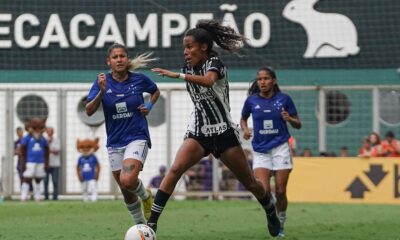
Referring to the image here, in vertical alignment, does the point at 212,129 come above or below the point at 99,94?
below

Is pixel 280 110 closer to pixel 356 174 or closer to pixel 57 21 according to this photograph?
pixel 356 174

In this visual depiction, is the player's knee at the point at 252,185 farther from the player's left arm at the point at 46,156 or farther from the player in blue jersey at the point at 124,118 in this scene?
the player's left arm at the point at 46,156

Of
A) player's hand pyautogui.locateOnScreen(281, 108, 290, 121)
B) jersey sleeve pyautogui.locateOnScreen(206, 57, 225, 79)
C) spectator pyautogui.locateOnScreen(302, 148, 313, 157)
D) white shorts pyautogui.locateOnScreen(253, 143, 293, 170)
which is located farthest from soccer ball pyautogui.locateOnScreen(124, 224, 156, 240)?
spectator pyautogui.locateOnScreen(302, 148, 313, 157)

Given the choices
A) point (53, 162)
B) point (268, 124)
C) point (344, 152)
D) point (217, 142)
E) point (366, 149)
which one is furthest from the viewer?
point (53, 162)

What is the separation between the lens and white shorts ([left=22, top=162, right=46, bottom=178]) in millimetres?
26312

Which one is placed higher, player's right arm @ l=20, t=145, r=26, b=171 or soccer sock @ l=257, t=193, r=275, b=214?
soccer sock @ l=257, t=193, r=275, b=214

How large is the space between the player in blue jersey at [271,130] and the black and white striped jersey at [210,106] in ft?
8.27

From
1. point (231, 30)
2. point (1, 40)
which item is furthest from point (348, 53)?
point (231, 30)

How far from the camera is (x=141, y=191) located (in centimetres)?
1406

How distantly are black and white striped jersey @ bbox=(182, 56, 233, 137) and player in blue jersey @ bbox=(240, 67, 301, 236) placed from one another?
8.27ft

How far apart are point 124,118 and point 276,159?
2.60 metres

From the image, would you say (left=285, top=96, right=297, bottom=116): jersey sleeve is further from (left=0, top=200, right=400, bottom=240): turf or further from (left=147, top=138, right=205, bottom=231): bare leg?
(left=147, top=138, right=205, bottom=231): bare leg

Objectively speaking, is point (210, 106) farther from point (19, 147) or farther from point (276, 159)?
point (19, 147)

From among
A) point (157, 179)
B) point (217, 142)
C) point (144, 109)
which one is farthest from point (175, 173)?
point (157, 179)
